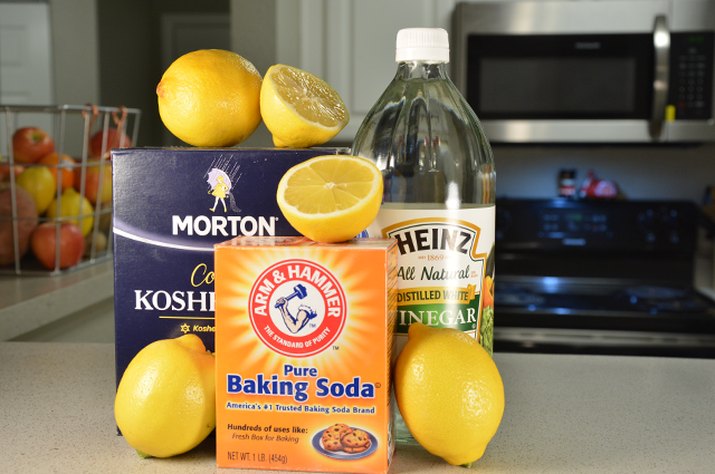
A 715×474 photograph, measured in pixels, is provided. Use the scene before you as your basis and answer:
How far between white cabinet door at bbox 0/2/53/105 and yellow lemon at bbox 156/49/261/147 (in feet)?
15.1

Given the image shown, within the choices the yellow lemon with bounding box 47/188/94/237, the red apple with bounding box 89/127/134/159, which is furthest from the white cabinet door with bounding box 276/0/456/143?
the yellow lemon with bounding box 47/188/94/237

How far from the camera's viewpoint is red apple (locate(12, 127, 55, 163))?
5.04ft

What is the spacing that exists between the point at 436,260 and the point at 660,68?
6.28ft

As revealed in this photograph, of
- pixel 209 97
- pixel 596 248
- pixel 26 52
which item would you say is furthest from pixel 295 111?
pixel 26 52

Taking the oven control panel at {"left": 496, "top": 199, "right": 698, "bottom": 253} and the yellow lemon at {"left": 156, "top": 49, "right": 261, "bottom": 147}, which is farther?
the oven control panel at {"left": 496, "top": 199, "right": 698, "bottom": 253}

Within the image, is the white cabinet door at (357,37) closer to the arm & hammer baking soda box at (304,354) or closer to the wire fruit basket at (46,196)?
the wire fruit basket at (46,196)

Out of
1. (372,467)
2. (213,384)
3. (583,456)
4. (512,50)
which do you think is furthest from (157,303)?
(512,50)

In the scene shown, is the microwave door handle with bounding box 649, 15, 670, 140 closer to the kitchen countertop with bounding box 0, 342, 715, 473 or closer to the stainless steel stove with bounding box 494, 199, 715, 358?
the stainless steel stove with bounding box 494, 199, 715, 358

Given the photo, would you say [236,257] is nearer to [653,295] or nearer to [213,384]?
[213,384]

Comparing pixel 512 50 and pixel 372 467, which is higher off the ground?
pixel 512 50

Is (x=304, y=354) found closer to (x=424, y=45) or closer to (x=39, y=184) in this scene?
(x=424, y=45)

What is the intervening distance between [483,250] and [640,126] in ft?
6.18

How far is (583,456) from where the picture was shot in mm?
615

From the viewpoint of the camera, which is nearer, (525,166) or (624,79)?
(624,79)
